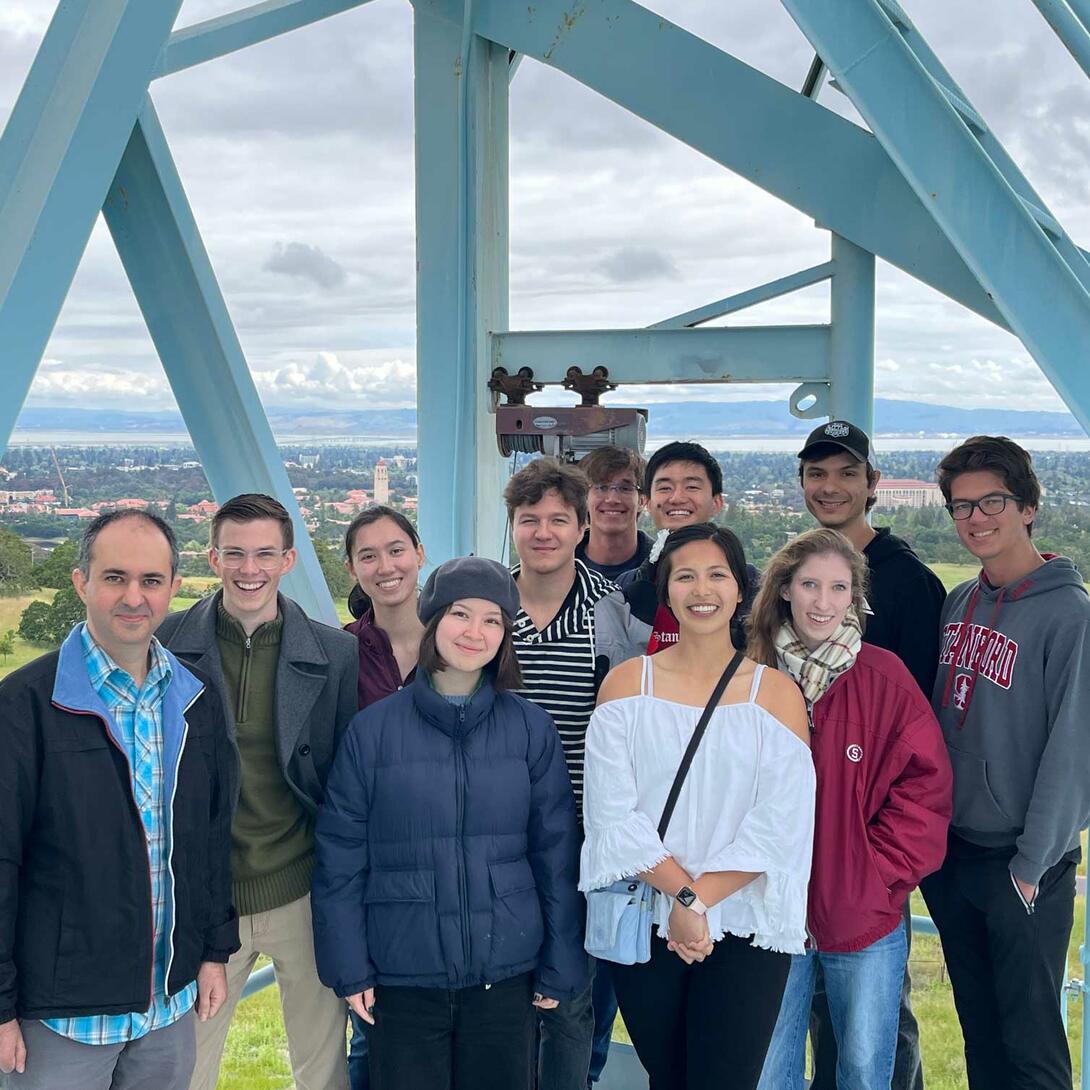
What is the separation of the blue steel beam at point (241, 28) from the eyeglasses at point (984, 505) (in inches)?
81.2

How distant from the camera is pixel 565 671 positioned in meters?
2.57

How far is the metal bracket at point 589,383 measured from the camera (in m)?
3.36

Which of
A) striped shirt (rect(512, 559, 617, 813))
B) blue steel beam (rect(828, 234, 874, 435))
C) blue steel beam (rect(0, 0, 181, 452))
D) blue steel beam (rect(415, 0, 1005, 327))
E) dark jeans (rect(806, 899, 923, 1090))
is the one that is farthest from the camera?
blue steel beam (rect(828, 234, 874, 435))

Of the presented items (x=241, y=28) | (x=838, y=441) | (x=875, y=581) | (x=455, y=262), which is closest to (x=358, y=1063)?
(x=875, y=581)

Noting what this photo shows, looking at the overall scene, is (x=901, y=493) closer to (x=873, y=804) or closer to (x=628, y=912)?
(x=873, y=804)

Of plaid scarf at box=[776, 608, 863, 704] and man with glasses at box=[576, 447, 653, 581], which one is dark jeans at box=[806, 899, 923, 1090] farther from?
man with glasses at box=[576, 447, 653, 581]

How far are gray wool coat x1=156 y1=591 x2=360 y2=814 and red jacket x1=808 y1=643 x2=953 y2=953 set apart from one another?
3.33 ft

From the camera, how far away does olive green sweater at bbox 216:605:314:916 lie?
7.60 feet

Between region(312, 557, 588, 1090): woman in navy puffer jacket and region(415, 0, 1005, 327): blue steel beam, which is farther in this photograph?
region(415, 0, 1005, 327): blue steel beam

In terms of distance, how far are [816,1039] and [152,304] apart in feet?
7.85

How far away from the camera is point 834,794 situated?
234 centimetres

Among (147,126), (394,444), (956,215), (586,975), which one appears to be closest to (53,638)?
(147,126)

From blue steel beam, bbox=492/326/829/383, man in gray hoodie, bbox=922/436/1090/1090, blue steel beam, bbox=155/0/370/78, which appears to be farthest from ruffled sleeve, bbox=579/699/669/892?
blue steel beam, bbox=155/0/370/78

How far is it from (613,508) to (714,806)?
3.62ft
